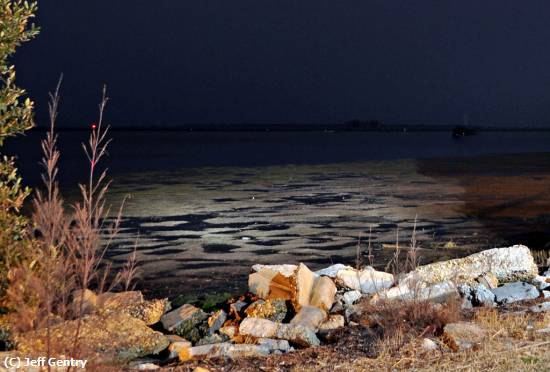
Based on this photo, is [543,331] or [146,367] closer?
[146,367]

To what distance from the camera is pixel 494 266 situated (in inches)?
481

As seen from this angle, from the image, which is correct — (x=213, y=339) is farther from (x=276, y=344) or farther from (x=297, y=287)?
(x=297, y=287)

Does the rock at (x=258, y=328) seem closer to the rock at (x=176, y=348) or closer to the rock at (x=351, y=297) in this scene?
the rock at (x=176, y=348)

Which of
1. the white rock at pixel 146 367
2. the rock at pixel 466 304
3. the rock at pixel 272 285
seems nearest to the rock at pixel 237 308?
the rock at pixel 272 285

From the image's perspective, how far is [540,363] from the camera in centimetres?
661

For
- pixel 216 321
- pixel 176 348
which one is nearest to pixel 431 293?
pixel 216 321

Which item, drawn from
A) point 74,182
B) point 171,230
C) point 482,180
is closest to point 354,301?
point 171,230

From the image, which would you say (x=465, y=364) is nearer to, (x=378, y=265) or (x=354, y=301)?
(x=354, y=301)

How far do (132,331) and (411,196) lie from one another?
68.6 feet

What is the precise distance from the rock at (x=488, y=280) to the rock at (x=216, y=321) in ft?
12.6

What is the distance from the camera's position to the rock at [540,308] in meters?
9.09

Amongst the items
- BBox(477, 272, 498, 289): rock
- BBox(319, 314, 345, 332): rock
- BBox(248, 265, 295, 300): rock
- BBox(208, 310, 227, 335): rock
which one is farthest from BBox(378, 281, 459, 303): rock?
BBox(208, 310, 227, 335): rock

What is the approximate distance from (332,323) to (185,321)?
185 centimetres

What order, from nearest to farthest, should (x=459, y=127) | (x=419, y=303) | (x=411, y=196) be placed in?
(x=419, y=303), (x=411, y=196), (x=459, y=127)
